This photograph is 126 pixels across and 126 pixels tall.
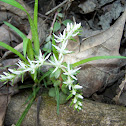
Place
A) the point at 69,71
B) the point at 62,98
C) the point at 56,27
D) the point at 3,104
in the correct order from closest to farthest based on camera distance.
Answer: the point at 69,71 < the point at 62,98 < the point at 3,104 < the point at 56,27

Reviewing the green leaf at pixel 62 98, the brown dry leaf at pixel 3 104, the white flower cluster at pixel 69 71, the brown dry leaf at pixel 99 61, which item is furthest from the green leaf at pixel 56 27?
the brown dry leaf at pixel 3 104

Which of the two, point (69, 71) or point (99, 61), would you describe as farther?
point (99, 61)

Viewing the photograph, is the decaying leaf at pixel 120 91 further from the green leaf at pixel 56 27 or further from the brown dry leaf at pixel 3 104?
the brown dry leaf at pixel 3 104

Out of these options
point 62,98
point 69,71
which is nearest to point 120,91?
point 62,98

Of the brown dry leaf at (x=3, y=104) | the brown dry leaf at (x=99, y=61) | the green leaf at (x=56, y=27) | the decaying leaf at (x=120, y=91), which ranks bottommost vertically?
the brown dry leaf at (x=3, y=104)

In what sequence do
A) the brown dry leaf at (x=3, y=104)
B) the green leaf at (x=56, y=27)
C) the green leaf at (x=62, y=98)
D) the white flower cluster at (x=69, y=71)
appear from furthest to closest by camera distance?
the green leaf at (x=56, y=27) < the brown dry leaf at (x=3, y=104) < the green leaf at (x=62, y=98) < the white flower cluster at (x=69, y=71)

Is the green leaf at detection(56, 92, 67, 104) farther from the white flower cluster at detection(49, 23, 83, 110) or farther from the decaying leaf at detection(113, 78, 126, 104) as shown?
the decaying leaf at detection(113, 78, 126, 104)

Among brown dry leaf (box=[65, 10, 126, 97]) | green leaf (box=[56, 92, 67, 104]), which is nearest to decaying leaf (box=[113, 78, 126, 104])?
brown dry leaf (box=[65, 10, 126, 97])

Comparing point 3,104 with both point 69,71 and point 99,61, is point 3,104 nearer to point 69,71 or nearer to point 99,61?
point 69,71

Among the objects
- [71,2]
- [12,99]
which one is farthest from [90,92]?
[71,2]

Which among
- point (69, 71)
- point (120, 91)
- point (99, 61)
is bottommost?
point (120, 91)
